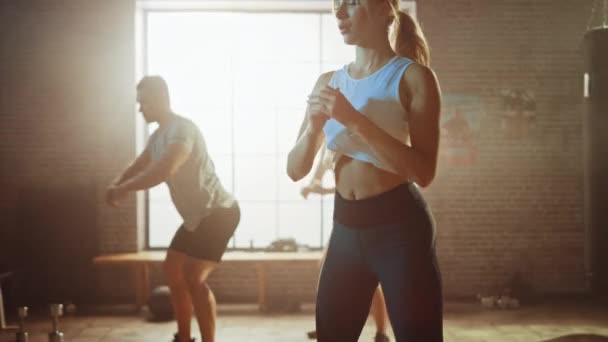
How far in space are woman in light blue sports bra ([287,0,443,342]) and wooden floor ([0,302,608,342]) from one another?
9.36ft

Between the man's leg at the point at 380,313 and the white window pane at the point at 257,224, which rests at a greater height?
the white window pane at the point at 257,224

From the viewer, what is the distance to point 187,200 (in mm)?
3176

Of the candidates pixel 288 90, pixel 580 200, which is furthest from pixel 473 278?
pixel 288 90

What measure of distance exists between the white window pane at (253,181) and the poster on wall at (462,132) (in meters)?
1.74

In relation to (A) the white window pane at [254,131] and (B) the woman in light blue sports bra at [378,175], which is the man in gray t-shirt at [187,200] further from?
(A) the white window pane at [254,131]

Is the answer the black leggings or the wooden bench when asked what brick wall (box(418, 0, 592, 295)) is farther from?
the black leggings

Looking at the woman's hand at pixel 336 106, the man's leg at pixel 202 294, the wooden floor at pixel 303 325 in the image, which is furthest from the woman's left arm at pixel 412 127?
the wooden floor at pixel 303 325

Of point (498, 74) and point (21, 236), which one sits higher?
point (498, 74)

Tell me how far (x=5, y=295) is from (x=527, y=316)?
482 cm

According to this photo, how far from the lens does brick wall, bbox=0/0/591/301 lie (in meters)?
5.68

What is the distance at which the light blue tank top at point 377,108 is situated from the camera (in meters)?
1.55

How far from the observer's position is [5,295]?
5.41 m

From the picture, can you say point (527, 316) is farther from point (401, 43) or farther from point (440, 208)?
point (401, 43)

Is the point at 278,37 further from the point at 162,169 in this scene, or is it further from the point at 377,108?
the point at 377,108
